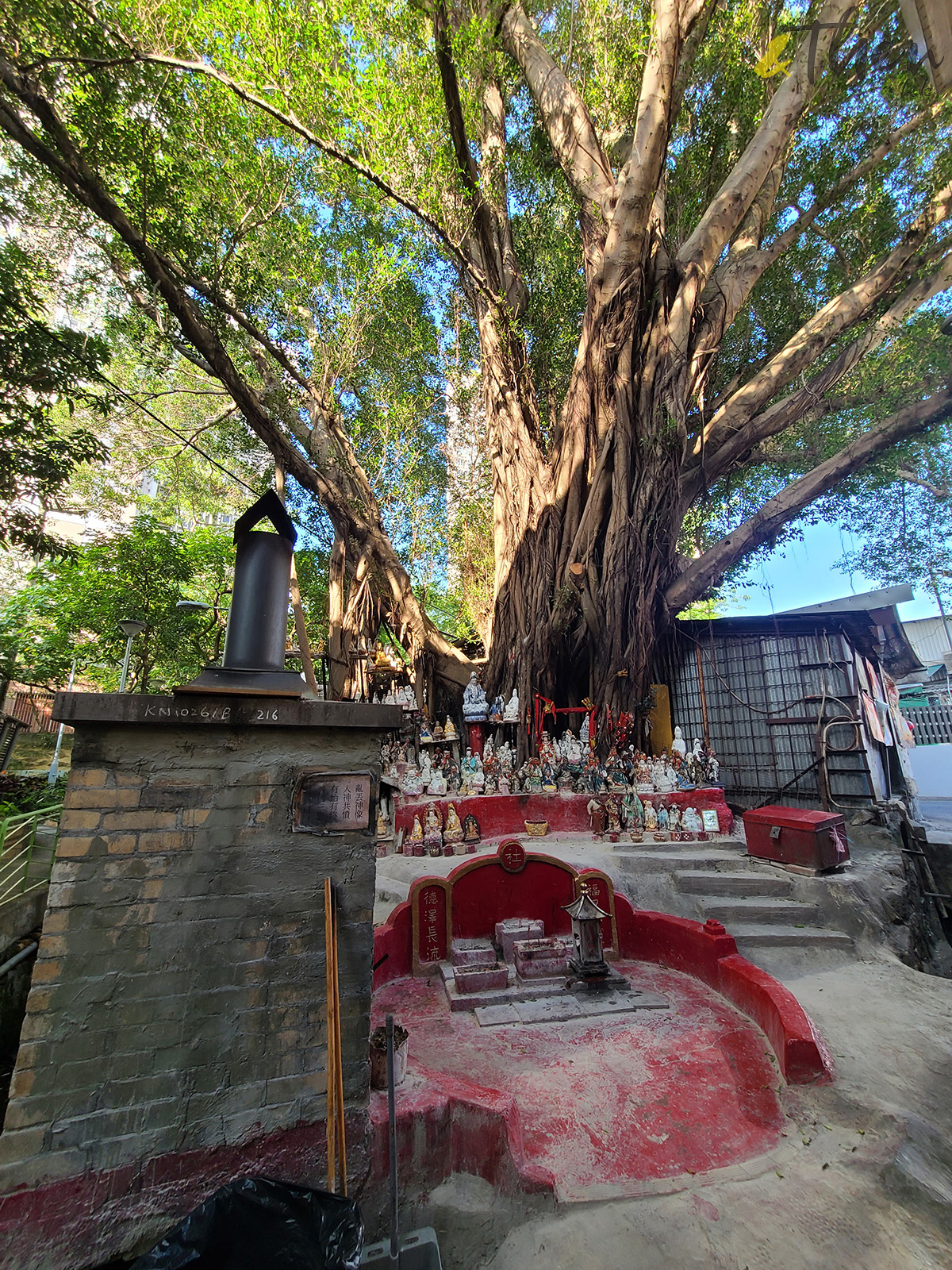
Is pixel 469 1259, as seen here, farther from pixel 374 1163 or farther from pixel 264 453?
pixel 264 453

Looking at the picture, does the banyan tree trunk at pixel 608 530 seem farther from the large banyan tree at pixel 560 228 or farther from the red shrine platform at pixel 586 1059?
the red shrine platform at pixel 586 1059

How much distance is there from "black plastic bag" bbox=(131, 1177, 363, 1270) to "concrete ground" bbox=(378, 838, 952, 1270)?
98 centimetres

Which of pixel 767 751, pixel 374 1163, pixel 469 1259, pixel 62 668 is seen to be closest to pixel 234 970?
pixel 374 1163

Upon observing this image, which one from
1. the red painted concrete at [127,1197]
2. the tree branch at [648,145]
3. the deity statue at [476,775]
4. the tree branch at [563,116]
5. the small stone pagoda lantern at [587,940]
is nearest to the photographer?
the red painted concrete at [127,1197]

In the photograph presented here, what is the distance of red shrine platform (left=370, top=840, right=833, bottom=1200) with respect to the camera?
2787 mm

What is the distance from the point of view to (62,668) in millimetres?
12312

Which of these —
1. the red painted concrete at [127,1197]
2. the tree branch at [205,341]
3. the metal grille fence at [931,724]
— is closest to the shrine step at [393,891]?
the red painted concrete at [127,1197]

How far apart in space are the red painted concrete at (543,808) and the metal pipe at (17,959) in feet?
14.5

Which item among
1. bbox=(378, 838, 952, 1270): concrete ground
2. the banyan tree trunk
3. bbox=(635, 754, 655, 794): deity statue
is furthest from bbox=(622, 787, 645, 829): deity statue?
bbox=(378, 838, 952, 1270): concrete ground

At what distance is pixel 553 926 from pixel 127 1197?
409 centimetres

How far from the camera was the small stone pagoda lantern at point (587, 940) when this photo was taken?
4738 mm

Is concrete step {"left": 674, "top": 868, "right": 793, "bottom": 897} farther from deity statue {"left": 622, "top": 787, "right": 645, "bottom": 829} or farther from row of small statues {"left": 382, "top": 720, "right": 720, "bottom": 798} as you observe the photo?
row of small statues {"left": 382, "top": 720, "right": 720, "bottom": 798}

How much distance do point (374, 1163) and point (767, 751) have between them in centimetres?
915

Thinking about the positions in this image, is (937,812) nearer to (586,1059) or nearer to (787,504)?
(787,504)
